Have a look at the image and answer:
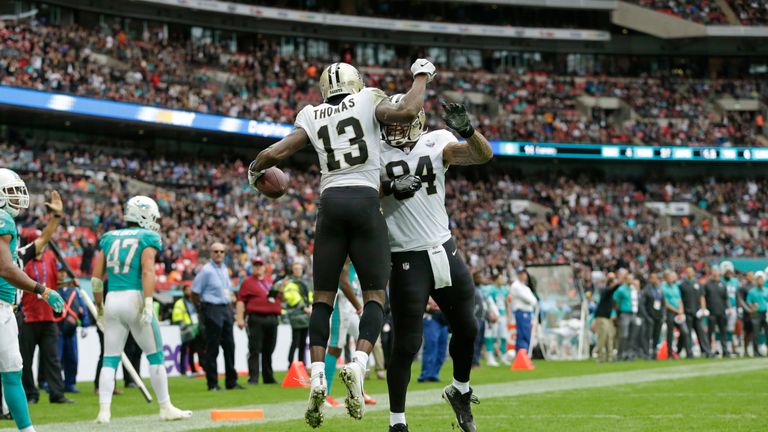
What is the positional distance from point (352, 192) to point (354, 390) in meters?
1.34

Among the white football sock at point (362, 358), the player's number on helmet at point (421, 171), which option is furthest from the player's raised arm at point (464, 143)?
the white football sock at point (362, 358)

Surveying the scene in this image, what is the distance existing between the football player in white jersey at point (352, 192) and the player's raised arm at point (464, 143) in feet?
0.75

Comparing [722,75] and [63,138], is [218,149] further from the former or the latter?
[722,75]

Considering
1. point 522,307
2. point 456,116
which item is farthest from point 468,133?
point 522,307

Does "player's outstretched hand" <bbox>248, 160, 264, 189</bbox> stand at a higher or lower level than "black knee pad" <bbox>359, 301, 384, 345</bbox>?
higher

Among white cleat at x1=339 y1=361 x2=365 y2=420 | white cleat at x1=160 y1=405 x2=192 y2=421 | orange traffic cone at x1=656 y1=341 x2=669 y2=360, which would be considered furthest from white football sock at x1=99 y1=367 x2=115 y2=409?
orange traffic cone at x1=656 y1=341 x2=669 y2=360

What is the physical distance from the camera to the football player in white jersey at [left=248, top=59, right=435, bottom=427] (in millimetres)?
7047

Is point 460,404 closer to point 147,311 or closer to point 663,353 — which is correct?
point 147,311

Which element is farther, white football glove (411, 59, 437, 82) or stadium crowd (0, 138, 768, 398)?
stadium crowd (0, 138, 768, 398)

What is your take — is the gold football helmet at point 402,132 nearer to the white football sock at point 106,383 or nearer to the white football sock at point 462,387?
the white football sock at point 462,387

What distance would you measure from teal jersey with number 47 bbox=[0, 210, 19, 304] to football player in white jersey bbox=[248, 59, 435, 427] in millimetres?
1987

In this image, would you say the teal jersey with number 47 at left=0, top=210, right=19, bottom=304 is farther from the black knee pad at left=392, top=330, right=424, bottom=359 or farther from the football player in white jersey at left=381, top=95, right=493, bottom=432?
the black knee pad at left=392, top=330, right=424, bottom=359

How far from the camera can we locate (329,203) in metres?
7.09

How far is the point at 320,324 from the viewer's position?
23.3ft
